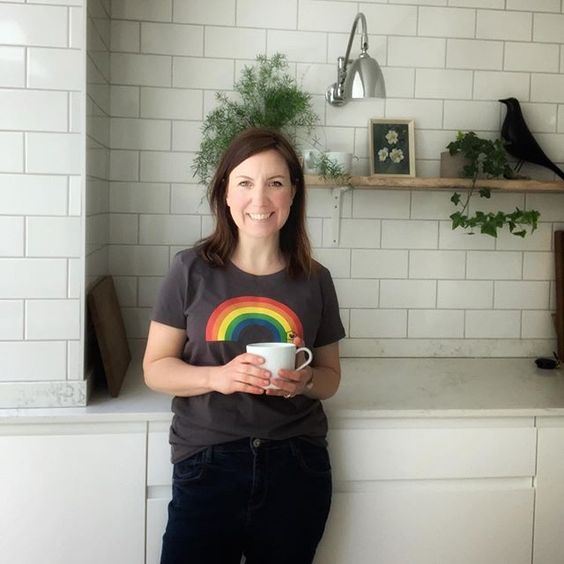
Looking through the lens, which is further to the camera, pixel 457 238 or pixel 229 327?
pixel 457 238

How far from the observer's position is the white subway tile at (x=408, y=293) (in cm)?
250

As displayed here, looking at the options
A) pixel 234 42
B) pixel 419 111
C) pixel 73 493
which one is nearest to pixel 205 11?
pixel 234 42

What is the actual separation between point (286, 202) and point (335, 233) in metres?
0.84

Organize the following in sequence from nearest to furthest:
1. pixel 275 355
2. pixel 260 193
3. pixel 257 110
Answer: pixel 275 355
pixel 260 193
pixel 257 110

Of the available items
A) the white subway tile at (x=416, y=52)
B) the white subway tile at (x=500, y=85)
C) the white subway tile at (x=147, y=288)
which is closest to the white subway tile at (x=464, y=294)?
the white subway tile at (x=500, y=85)

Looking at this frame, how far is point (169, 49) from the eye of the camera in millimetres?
2338

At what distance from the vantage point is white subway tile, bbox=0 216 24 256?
1806 millimetres

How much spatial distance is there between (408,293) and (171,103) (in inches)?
38.2

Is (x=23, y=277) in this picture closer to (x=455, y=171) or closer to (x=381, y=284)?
(x=381, y=284)

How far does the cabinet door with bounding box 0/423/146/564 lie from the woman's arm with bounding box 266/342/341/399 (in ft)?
1.50

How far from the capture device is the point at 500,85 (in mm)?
2480

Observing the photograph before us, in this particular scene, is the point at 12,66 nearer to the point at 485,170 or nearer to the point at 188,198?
the point at 188,198

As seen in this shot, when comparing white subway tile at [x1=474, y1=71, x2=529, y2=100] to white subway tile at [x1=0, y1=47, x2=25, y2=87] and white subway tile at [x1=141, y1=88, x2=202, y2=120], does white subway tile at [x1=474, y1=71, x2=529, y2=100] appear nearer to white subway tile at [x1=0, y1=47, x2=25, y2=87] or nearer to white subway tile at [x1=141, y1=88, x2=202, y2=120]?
white subway tile at [x1=141, y1=88, x2=202, y2=120]

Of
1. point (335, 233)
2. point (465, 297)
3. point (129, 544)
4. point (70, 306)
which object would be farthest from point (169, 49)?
point (129, 544)
